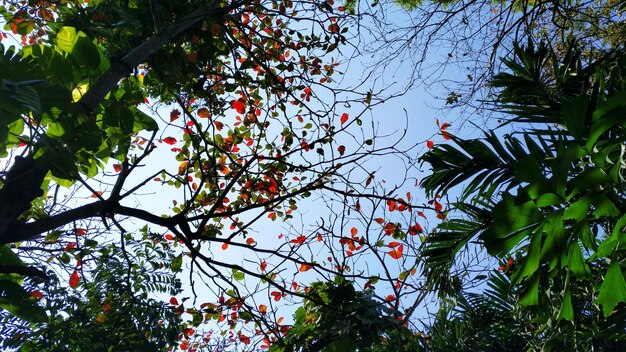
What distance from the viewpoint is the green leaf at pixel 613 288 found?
2.30 metres

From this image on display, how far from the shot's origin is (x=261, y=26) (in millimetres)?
5406

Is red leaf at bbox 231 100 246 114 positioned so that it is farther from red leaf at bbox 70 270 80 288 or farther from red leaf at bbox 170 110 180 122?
red leaf at bbox 70 270 80 288

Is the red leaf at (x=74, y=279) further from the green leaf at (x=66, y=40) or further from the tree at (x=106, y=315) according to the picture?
the green leaf at (x=66, y=40)

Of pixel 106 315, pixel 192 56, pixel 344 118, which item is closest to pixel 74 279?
pixel 106 315

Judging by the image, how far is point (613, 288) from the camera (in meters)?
2.33

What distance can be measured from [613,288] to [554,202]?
0.49 metres

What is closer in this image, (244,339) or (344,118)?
(344,118)

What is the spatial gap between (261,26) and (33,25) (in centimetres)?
219

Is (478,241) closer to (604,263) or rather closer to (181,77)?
(604,263)

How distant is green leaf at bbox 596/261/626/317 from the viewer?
2.30 m

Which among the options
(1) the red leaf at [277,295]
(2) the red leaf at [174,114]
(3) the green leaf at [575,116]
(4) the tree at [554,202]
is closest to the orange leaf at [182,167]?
(2) the red leaf at [174,114]

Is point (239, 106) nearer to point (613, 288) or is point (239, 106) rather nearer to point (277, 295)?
point (277, 295)

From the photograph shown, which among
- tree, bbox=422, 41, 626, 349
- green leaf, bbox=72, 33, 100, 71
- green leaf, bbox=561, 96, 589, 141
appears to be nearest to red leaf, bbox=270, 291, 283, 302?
tree, bbox=422, 41, 626, 349

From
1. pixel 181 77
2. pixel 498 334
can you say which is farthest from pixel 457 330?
pixel 181 77
